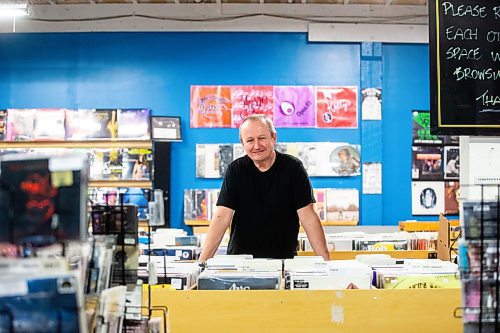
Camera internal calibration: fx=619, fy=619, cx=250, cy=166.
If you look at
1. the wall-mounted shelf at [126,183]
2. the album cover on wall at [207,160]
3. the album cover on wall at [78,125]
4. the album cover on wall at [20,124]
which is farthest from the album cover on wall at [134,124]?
the album cover on wall at [20,124]

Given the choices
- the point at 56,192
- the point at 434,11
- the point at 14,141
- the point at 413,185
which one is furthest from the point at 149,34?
the point at 56,192

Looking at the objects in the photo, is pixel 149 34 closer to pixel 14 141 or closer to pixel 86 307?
pixel 14 141

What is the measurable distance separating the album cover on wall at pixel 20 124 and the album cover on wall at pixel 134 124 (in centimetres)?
102

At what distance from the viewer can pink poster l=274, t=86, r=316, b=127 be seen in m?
7.41

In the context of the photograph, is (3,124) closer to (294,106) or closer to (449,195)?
(294,106)

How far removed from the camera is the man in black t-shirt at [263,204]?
131 inches

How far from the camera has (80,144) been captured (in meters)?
7.16

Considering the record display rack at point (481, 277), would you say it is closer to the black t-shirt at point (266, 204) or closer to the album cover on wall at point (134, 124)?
the black t-shirt at point (266, 204)

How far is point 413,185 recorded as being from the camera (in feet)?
24.4

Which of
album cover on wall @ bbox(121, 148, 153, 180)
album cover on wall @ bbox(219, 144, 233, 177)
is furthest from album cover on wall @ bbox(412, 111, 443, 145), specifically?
album cover on wall @ bbox(121, 148, 153, 180)

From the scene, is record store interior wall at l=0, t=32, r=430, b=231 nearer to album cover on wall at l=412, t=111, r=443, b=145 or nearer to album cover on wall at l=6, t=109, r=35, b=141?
album cover on wall at l=412, t=111, r=443, b=145

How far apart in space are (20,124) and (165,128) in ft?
5.51

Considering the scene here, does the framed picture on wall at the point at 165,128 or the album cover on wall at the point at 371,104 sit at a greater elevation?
the album cover on wall at the point at 371,104

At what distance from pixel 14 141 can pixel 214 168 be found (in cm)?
234
